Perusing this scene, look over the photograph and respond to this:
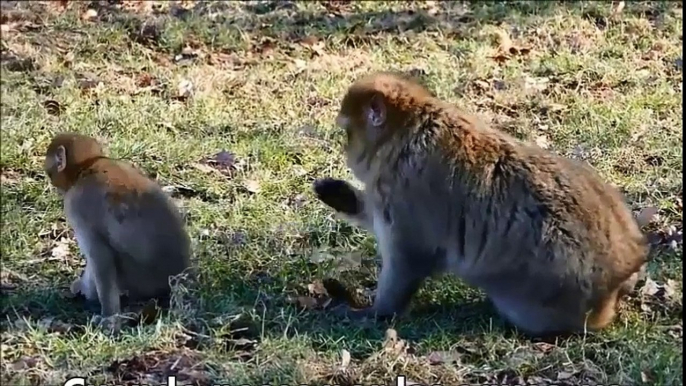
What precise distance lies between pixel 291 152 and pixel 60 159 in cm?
224

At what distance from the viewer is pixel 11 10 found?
1011 cm

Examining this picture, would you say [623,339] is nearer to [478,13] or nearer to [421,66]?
[421,66]

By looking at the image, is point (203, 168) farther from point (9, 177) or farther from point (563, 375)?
point (563, 375)

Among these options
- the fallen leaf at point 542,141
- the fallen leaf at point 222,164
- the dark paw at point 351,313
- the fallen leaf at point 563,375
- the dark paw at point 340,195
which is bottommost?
the fallen leaf at point 563,375

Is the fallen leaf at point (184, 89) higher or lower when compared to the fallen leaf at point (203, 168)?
higher

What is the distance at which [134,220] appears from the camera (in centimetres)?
545

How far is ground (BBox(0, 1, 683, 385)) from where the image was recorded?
5.05 meters

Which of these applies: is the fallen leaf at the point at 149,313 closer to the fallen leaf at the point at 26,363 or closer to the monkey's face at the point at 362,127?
the fallen leaf at the point at 26,363

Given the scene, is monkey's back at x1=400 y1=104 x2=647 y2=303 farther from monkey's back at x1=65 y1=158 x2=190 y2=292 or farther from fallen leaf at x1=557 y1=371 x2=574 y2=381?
monkey's back at x1=65 y1=158 x2=190 y2=292

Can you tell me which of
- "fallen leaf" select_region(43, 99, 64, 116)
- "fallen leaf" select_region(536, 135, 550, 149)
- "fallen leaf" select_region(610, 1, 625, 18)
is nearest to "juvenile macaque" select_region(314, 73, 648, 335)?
"fallen leaf" select_region(536, 135, 550, 149)

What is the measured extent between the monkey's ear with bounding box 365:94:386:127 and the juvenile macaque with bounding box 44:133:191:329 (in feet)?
3.33

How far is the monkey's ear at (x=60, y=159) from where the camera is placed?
561 cm

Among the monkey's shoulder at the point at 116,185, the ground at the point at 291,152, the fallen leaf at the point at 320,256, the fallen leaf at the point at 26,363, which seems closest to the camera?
the fallen leaf at the point at 26,363

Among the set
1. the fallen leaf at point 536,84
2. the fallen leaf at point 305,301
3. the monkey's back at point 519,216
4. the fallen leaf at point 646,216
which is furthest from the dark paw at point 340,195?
the fallen leaf at point 536,84
